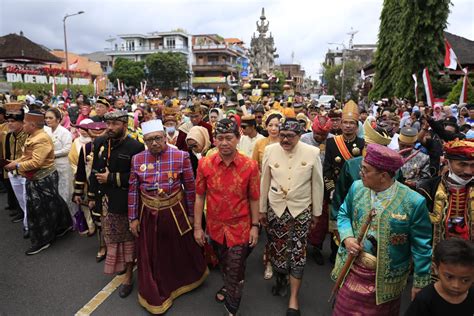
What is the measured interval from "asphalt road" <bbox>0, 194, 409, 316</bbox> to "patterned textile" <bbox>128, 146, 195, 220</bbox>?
44.1 inches

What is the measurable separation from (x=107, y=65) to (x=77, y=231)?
75.8 metres

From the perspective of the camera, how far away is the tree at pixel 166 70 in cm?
4945

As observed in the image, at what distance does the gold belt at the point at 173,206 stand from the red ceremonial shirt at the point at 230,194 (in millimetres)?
435

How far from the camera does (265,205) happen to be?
359 centimetres

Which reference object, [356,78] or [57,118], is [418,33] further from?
[356,78]

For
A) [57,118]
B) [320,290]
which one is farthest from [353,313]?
[57,118]

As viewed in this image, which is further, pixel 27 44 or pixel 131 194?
pixel 27 44

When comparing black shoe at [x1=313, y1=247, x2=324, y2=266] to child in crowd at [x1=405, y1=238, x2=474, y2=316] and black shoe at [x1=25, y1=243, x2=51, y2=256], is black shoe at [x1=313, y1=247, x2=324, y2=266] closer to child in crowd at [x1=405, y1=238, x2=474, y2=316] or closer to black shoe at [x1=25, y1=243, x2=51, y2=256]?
child in crowd at [x1=405, y1=238, x2=474, y2=316]

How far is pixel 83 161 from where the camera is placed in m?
4.23

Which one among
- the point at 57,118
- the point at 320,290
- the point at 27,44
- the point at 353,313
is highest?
the point at 27,44

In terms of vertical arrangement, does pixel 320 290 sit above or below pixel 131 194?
below

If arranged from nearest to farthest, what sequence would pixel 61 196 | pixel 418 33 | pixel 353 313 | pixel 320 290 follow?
pixel 353 313
pixel 320 290
pixel 61 196
pixel 418 33

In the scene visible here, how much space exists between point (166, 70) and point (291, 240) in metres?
50.0

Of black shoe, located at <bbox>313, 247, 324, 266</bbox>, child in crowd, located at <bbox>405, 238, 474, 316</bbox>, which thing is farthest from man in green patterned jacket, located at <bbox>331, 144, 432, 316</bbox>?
black shoe, located at <bbox>313, 247, 324, 266</bbox>
